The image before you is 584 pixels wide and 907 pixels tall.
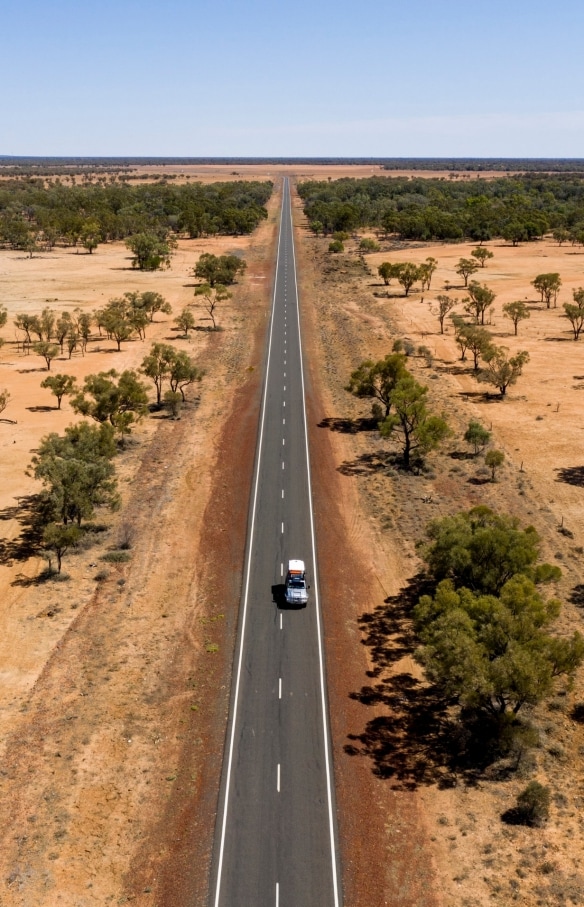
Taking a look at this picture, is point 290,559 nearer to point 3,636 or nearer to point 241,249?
point 3,636

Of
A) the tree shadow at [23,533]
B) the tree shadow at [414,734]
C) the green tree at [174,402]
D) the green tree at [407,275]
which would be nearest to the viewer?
the tree shadow at [414,734]

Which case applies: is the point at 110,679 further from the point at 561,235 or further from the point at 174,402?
the point at 561,235

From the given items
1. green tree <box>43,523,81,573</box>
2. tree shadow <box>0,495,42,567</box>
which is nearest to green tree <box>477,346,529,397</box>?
tree shadow <box>0,495,42,567</box>

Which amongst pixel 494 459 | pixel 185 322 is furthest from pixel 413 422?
pixel 185 322

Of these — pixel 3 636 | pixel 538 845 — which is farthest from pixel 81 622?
pixel 538 845

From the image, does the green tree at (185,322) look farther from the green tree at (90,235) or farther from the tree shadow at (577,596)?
the green tree at (90,235)

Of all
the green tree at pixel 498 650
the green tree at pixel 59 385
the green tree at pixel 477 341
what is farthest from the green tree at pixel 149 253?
the green tree at pixel 498 650
